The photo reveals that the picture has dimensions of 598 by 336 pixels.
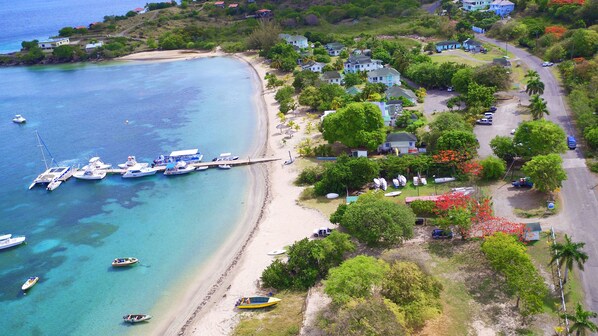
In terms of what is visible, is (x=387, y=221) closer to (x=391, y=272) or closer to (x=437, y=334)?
(x=391, y=272)

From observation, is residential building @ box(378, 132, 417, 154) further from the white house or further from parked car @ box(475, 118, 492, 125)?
the white house

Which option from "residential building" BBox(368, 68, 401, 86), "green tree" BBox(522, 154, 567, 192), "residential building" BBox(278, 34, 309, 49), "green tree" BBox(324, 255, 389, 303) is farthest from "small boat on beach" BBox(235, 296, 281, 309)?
"residential building" BBox(278, 34, 309, 49)

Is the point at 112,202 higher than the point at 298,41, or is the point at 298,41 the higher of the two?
the point at 298,41

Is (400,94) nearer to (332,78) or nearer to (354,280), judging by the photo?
(332,78)

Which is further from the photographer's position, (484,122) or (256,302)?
(484,122)

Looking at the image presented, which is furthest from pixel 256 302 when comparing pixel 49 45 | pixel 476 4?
pixel 49 45

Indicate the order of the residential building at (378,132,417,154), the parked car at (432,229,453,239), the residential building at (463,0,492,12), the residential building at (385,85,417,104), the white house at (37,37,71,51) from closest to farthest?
the parked car at (432,229,453,239), the residential building at (378,132,417,154), the residential building at (385,85,417,104), the residential building at (463,0,492,12), the white house at (37,37,71,51)
